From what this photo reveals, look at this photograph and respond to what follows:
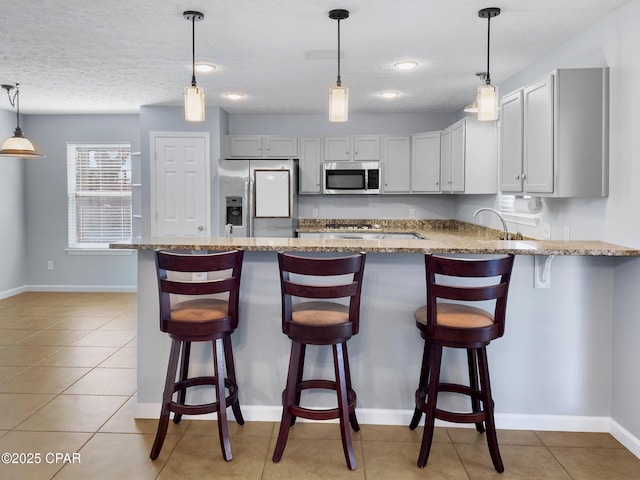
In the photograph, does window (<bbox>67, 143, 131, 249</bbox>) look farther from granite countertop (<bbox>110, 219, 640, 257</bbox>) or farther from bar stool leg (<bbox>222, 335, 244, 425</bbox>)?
bar stool leg (<bbox>222, 335, 244, 425</bbox>)

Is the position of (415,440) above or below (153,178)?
below

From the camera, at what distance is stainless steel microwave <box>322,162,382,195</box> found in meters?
6.09

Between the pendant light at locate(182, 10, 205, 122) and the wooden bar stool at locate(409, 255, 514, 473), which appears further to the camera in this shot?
the pendant light at locate(182, 10, 205, 122)

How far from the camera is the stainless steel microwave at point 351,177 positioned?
6086mm

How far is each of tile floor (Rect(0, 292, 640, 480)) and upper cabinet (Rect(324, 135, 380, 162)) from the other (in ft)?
11.7

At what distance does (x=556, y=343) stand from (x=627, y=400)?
431 millimetres

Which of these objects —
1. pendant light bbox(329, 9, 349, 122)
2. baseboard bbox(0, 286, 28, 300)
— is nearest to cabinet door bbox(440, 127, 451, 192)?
pendant light bbox(329, 9, 349, 122)

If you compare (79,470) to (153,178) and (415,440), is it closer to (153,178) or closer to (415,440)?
(415,440)

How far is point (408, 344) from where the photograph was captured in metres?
2.91

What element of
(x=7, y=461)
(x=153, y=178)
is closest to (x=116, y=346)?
(x=7, y=461)

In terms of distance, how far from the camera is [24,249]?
6871 millimetres

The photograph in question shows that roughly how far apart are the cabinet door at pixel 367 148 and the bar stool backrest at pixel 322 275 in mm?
3854

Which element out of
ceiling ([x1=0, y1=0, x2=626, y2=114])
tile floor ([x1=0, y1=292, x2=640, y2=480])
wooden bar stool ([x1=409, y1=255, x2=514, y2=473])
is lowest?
tile floor ([x1=0, y1=292, x2=640, y2=480])

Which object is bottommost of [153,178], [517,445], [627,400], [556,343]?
[517,445]
